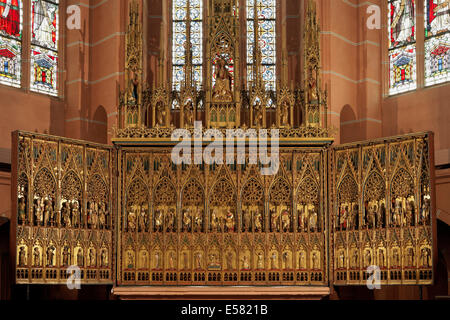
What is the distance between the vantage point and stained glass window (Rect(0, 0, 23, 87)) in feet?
56.7

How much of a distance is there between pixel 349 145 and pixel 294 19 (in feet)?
14.7

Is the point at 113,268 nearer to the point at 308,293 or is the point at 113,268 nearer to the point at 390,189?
the point at 308,293

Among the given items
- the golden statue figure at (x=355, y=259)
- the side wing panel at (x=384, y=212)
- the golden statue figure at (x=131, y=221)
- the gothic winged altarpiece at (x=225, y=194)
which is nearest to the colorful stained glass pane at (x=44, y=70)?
the gothic winged altarpiece at (x=225, y=194)

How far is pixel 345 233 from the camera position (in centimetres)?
1569

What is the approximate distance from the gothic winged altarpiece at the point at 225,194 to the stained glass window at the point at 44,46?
8.96 ft

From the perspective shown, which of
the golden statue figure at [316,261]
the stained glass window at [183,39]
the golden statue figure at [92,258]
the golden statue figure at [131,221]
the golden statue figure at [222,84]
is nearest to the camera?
the golden statue figure at [92,258]

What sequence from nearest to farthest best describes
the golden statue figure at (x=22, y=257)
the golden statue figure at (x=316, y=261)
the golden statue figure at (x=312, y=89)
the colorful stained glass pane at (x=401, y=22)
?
the golden statue figure at (x=22, y=257), the golden statue figure at (x=316, y=261), the golden statue figure at (x=312, y=89), the colorful stained glass pane at (x=401, y=22)

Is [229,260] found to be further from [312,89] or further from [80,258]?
[312,89]

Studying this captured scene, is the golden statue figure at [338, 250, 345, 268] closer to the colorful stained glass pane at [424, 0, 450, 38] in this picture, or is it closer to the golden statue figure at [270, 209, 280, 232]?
the golden statue figure at [270, 209, 280, 232]

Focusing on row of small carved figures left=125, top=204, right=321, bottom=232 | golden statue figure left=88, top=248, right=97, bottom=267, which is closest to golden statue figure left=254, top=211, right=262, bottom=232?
row of small carved figures left=125, top=204, right=321, bottom=232

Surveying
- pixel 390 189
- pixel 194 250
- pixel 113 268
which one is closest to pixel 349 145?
pixel 390 189

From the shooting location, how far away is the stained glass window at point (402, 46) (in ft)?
58.9

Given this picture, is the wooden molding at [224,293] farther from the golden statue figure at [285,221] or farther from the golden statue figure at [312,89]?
the golden statue figure at [312,89]

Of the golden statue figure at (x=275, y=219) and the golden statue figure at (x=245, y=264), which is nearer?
the golden statue figure at (x=245, y=264)
